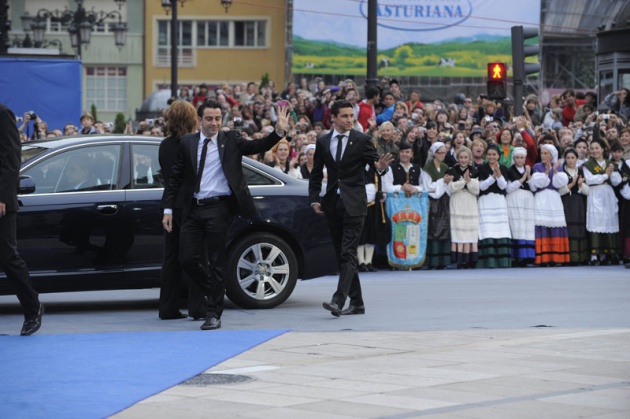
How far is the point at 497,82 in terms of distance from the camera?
2295 cm

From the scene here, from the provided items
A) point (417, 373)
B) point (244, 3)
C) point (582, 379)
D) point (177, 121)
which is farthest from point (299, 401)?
point (244, 3)

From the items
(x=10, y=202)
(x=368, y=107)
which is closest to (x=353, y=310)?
(x=10, y=202)

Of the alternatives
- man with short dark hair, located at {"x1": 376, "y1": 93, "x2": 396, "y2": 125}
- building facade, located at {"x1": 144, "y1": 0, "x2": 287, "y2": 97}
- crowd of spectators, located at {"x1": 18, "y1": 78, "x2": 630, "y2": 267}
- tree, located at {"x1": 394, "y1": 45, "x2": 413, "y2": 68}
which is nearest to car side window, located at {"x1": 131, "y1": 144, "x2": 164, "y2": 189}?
crowd of spectators, located at {"x1": 18, "y1": 78, "x2": 630, "y2": 267}

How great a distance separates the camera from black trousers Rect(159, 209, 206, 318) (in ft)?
42.1

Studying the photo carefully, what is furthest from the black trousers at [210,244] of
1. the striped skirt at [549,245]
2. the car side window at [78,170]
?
the striped skirt at [549,245]

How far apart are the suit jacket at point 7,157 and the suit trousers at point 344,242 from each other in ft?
10.2

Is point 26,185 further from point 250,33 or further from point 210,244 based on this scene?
point 250,33

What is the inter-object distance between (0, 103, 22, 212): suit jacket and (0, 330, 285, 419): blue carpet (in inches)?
44.5

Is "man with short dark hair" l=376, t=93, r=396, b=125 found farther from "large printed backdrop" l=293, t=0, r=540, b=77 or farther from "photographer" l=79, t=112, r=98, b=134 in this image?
"large printed backdrop" l=293, t=0, r=540, b=77

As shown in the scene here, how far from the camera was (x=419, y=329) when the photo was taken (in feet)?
39.9

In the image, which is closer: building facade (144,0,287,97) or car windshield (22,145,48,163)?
car windshield (22,145,48,163)

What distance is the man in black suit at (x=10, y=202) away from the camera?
11.2 metres

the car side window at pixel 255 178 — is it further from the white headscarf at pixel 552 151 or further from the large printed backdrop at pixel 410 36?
the large printed backdrop at pixel 410 36

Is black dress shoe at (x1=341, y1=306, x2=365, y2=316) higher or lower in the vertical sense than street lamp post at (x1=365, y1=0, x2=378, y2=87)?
lower
